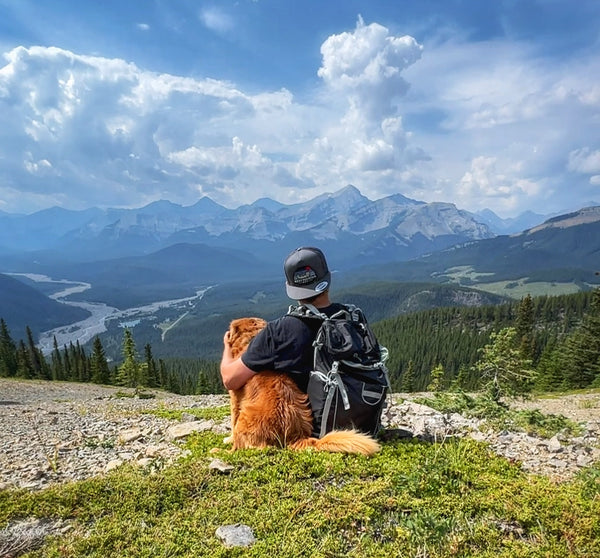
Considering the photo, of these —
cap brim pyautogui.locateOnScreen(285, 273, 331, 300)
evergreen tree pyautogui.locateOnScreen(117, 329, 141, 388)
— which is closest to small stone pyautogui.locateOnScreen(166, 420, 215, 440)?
cap brim pyautogui.locateOnScreen(285, 273, 331, 300)

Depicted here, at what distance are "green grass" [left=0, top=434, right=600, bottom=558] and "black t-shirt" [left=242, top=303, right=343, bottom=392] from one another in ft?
3.28

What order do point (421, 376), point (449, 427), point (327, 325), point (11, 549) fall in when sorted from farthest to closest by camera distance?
1. point (421, 376)
2. point (449, 427)
3. point (327, 325)
4. point (11, 549)

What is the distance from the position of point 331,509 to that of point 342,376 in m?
1.47

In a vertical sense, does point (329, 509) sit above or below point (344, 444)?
below

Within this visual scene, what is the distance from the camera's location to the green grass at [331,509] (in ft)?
9.91

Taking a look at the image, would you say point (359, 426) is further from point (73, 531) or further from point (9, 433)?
point (9, 433)

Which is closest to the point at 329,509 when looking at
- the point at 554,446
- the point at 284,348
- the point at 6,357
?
the point at 284,348

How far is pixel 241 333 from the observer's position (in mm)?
5293

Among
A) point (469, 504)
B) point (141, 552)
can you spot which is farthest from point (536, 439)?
point (141, 552)

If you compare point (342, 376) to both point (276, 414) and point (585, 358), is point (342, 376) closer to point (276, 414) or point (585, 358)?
point (276, 414)

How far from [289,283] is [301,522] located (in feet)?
8.62

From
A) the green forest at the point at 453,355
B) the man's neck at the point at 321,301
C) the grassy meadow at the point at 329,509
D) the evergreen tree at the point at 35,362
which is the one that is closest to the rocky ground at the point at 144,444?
the grassy meadow at the point at 329,509

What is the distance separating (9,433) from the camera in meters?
8.50

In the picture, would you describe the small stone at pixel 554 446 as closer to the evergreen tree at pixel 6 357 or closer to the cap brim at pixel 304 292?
the cap brim at pixel 304 292
